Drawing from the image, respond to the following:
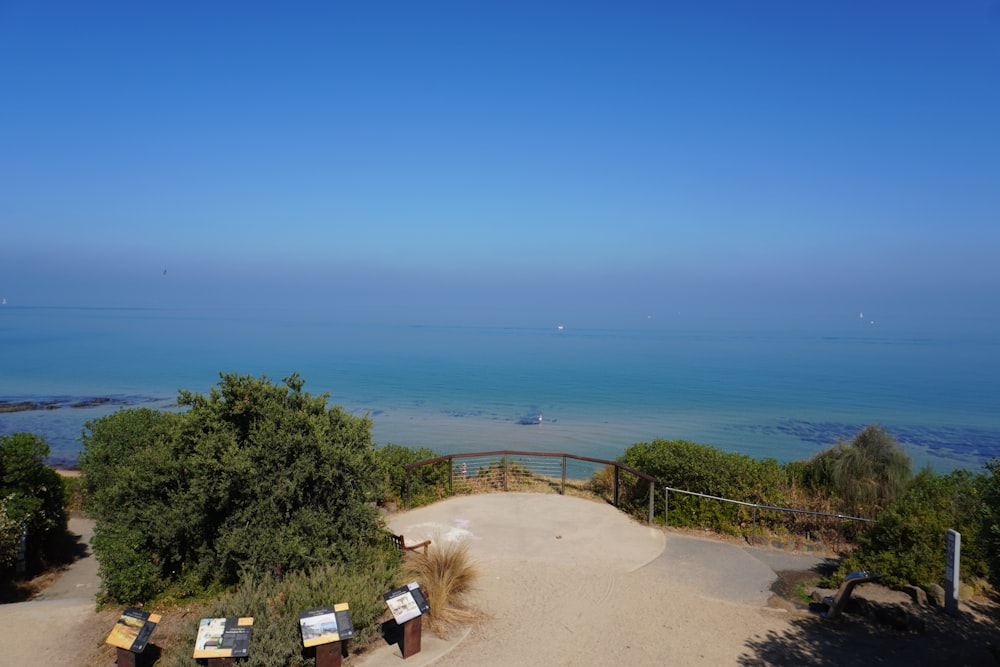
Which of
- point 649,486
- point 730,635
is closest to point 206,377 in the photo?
point 649,486

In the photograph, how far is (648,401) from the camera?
149ft

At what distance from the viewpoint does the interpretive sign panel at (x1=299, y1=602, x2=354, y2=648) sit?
6477mm

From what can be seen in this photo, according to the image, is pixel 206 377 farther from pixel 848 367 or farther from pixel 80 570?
pixel 848 367

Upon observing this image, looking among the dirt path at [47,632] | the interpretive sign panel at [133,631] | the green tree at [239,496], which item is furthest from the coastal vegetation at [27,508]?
the interpretive sign panel at [133,631]

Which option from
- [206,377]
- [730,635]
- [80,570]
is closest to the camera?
[730,635]

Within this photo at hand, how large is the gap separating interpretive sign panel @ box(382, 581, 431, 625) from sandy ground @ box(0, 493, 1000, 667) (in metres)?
0.49

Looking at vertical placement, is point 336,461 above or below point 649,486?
above

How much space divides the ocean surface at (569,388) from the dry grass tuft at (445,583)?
831 inches

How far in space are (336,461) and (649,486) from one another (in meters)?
6.76

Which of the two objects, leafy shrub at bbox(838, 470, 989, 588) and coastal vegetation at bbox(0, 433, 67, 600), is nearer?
leafy shrub at bbox(838, 470, 989, 588)

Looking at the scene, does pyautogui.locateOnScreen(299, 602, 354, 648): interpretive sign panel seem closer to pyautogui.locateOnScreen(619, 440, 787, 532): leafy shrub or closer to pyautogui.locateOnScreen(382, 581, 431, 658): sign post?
pyautogui.locateOnScreen(382, 581, 431, 658): sign post

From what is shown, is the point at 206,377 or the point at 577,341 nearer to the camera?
the point at 206,377

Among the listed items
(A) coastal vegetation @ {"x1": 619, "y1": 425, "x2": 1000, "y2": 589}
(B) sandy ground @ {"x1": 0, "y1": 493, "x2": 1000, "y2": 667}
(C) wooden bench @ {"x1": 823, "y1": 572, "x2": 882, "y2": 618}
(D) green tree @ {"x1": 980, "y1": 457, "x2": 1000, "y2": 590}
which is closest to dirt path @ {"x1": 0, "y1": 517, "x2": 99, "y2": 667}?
(B) sandy ground @ {"x1": 0, "y1": 493, "x2": 1000, "y2": 667}

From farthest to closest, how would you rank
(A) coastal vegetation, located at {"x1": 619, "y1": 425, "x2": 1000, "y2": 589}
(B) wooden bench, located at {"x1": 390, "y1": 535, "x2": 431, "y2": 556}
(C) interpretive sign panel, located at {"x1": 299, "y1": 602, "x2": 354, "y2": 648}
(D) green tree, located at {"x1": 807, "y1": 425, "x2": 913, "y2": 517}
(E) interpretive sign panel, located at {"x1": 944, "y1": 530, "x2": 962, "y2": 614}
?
(D) green tree, located at {"x1": 807, "y1": 425, "x2": 913, "y2": 517} < (B) wooden bench, located at {"x1": 390, "y1": 535, "x2": 431, "y2": 556} < (A) coastal vegetation, located at {"x1": 619, "y1": 425, "x2": 1000, "y2": 589} < (E) interpretive sign panel, located at {"x1": 944, "y1": 530, "x2": 962, "y2": 614} < (C) interpretive sign panel, located at {"x1": 299, "y1": 602, "x2": 354, "y2": 648}
